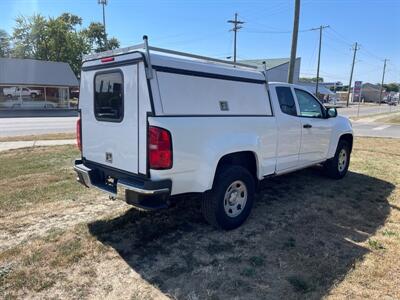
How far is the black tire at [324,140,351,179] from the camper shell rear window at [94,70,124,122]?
4.80m

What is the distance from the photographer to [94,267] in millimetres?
3537

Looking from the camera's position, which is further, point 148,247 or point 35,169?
point 35,169

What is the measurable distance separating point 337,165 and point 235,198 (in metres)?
3.48

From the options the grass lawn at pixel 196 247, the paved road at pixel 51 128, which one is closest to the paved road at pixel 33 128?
the paved road at pixel 51 128

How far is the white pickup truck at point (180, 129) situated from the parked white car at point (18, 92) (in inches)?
1360

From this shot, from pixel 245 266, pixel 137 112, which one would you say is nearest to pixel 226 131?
pixel 137 112

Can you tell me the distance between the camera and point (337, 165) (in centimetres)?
706

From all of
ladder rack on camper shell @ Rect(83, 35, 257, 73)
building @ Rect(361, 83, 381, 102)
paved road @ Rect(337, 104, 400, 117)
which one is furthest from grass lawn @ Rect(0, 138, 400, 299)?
building @ Rect(361, 83, 381, 102)

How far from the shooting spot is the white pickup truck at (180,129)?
11.8 ft

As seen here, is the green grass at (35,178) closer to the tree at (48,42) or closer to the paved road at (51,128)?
the paved road at (51,128)

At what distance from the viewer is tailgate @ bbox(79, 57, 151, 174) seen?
3.64 metres

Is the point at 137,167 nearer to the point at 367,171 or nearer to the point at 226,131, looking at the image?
the point at 226,131

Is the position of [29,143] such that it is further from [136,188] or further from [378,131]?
[378,131]

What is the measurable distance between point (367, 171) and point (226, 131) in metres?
5.44
